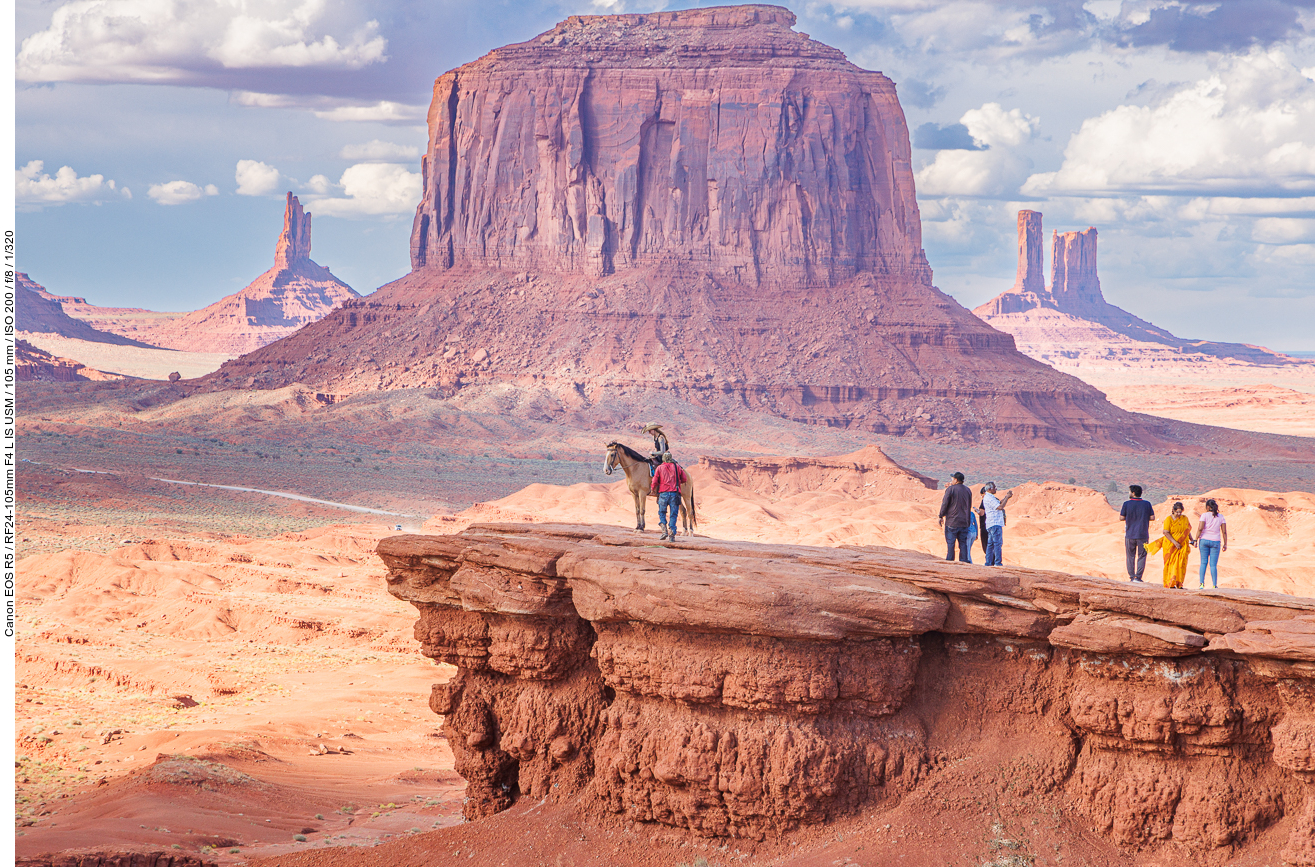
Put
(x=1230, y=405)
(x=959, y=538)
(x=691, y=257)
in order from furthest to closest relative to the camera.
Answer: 1. (x=1230, y=405)
2. (x=691, y=257)
3. (x=959, y=538)

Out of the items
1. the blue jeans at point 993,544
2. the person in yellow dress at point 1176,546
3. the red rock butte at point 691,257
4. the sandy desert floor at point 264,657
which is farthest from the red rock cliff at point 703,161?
the person in yellow dress at point 1176,546

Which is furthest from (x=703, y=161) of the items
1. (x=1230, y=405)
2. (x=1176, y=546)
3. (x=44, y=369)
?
(x=1176, y=546)

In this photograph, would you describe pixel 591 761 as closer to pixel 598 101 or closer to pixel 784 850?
pixel 784 850

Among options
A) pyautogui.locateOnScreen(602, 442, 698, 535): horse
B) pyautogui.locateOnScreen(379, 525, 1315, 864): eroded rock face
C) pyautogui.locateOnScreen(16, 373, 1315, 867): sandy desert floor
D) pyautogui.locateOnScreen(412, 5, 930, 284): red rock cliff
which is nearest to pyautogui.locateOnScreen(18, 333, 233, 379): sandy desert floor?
pyautogui.locateOnScreen(412, 5, 930, 284): red rock cliff

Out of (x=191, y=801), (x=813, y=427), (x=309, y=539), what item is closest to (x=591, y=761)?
(x=191, y=801)

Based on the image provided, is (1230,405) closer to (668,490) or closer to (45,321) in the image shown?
(668,490)

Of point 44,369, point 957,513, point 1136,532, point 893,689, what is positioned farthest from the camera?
point 44,369

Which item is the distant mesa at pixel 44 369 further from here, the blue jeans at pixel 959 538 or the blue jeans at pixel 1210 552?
the blue jeans at pixel 1210 552
